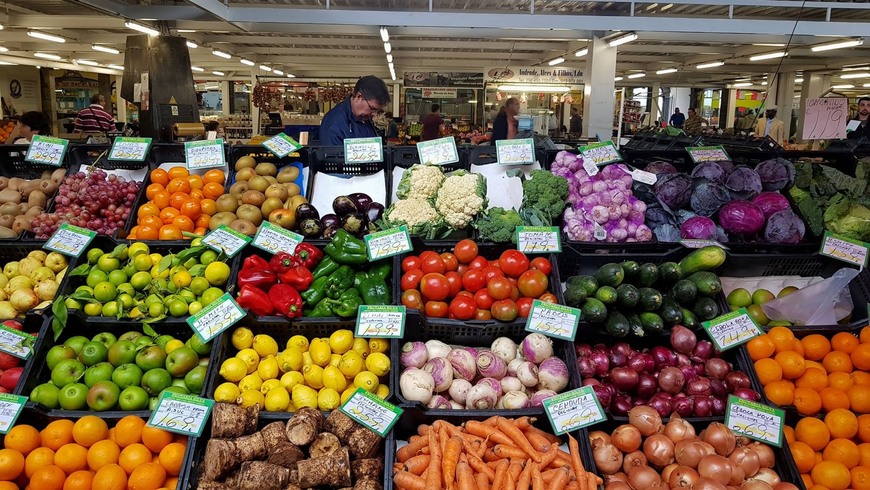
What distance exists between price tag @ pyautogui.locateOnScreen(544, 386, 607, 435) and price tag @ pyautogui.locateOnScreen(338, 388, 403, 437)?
0.57m

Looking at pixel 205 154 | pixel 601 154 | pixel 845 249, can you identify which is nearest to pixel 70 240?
pixel 205 154

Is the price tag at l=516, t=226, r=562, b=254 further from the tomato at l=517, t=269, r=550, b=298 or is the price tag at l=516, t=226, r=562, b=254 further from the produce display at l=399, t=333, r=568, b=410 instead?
the produce display at l=399, t=333, r=568, b=410

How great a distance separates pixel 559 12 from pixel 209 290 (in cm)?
948


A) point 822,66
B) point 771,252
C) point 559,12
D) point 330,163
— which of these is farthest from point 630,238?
point 822,66

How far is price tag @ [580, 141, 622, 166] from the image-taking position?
3.37 meters

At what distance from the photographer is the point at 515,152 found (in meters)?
3.45

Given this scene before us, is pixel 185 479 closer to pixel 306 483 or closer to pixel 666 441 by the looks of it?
pixel 306 483

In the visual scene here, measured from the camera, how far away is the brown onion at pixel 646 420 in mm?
2123

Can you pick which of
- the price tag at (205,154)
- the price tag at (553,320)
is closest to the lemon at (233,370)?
the price tag at (553,320)

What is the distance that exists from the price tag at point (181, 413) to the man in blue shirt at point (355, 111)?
2.44m

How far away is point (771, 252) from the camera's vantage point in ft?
9.92

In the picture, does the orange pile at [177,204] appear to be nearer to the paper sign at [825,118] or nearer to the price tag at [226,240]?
the price tag at [226,240]

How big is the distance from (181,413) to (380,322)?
2.60ft

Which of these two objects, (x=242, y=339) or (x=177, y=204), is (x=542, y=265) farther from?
(x=177, y=204)
